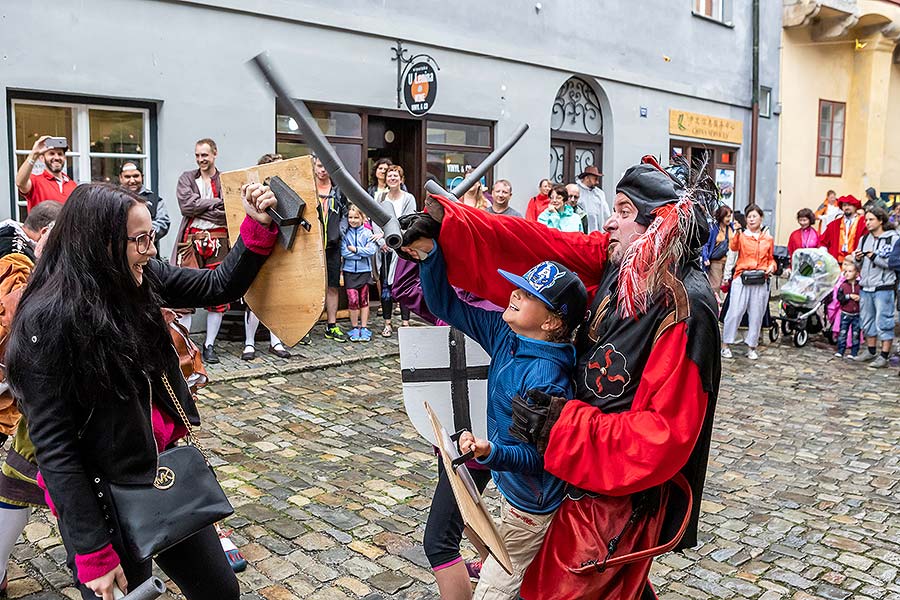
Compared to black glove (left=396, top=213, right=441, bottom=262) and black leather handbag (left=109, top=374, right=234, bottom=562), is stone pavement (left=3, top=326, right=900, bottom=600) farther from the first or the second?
black glove (left=396, top=213, right=441, bottom=262)

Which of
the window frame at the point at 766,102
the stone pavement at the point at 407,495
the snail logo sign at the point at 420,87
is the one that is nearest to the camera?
the stone pavement at the point at 407,495

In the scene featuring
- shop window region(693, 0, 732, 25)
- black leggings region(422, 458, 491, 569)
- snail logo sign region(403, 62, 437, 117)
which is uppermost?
shop window region(693, 0, 732, 25)

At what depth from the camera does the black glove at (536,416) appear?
2365 mm

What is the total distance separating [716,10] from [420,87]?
8.93 m

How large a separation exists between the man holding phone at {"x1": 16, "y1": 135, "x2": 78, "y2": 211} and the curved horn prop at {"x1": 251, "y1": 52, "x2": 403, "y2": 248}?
5160mm

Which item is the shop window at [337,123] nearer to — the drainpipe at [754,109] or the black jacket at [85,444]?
the black jacket at [85,444]

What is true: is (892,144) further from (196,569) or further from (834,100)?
(196,569)

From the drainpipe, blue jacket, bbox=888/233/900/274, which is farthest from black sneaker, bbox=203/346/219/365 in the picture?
the drainpipe

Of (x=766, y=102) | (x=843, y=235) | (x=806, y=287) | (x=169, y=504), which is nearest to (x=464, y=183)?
(x=169, y=504)

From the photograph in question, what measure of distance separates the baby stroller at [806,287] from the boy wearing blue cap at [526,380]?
8876 mm

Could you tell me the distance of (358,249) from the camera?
30.2 feet

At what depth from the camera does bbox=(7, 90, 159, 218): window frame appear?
7.75 m

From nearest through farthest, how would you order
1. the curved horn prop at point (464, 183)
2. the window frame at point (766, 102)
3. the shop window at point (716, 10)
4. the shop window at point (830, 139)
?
the curved horn prop at point (464, 183) → the shop window at point (716, 10) → the window frame at point (766, 102) → the shop window at point (830, 139)

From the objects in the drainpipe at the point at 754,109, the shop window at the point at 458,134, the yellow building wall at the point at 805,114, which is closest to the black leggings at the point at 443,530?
the shop window at the point at 458,134
